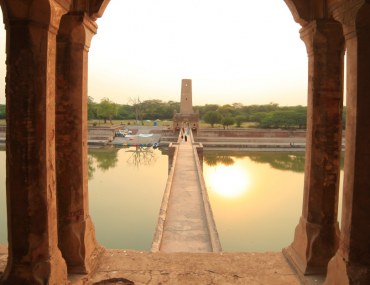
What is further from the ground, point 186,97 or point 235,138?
point 186,97

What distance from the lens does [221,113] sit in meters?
58.4

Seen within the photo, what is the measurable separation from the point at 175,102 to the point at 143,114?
12.8m

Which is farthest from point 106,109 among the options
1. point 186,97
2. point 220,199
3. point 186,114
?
point 220,199

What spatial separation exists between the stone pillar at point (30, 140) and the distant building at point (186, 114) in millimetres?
34508

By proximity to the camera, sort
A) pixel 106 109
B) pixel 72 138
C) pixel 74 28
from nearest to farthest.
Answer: pixel 74 28
pixel 72 138
pixel 106 109

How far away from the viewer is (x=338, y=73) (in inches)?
115

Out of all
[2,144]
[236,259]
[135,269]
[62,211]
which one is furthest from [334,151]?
[2,144]

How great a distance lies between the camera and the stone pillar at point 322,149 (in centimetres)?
292

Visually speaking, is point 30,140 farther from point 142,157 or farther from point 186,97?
point 186,97

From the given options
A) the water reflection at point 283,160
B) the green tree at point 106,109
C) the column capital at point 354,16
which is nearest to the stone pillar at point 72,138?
the column capital at point 354,16

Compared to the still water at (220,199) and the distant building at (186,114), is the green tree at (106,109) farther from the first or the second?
the still water at (220,199)

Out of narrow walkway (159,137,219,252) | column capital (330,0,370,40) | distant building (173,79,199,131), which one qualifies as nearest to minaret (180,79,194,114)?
distant building (173,79,199,131)

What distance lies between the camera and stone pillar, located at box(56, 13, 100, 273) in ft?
9.47

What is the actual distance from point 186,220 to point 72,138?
218 inches
